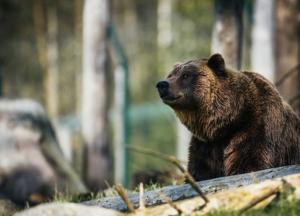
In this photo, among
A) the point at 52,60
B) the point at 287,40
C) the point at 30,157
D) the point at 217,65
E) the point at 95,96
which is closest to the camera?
the point at 217,65

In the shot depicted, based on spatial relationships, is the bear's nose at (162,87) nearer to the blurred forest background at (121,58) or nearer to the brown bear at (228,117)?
the brown bear at (228,117)

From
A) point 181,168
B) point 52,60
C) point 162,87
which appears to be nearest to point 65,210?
point 181,168

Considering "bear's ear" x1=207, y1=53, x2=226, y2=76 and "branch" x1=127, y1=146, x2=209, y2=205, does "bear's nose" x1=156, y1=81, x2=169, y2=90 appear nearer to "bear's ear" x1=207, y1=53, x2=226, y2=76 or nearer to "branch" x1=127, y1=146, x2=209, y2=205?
"bear's ear" x1=207, y1=53, x2=226, y2=76

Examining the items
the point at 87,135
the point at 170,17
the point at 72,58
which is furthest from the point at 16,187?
the point at 72,58

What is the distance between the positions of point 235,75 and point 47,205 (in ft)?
10.1

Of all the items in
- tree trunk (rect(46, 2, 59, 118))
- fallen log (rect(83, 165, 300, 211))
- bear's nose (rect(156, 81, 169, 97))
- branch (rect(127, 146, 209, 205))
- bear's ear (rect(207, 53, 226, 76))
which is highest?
bear's ear (rect(207, 53, 226, 76))

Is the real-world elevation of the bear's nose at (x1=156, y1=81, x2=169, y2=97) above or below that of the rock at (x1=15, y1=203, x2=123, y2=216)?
above

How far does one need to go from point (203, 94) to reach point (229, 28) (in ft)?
10.6

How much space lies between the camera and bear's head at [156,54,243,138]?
8.34 metres

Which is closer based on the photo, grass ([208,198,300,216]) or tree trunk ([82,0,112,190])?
grass ([208,198,300,216])

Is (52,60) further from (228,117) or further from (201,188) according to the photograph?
(201,188)

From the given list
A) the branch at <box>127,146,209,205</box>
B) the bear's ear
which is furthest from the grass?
the bear's ear

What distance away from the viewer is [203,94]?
27.6ft

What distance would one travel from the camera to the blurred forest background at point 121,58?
14.4m
